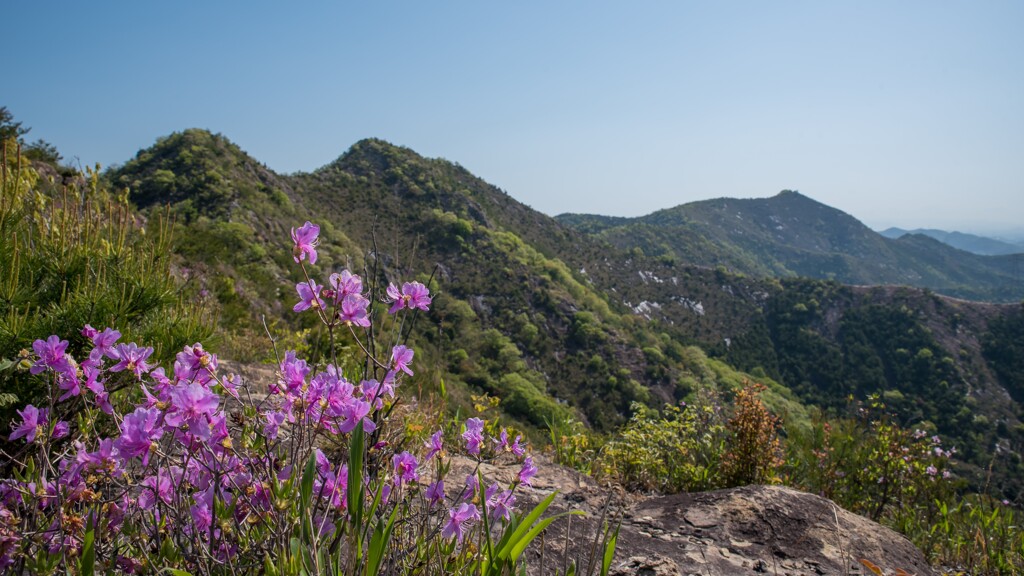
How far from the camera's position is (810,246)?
158 metres

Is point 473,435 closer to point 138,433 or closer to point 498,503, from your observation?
point 498,503

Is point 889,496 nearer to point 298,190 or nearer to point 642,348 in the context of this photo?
point 642,348

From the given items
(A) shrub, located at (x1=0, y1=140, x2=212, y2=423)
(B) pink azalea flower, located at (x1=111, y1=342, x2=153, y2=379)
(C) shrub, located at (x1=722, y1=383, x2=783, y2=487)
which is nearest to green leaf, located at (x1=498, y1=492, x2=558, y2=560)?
(B) pink azalea flower, located at (x1=111, y1=342, x2=153, y2=379)

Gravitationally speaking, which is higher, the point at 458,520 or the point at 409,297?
the point at 409,297

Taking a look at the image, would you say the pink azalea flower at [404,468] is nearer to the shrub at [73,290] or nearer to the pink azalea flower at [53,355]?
the pink azalea flower at [53,355]

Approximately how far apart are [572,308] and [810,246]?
148m

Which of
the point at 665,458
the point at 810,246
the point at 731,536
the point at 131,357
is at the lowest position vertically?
the point at 665,458

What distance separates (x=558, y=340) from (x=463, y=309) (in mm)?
8037

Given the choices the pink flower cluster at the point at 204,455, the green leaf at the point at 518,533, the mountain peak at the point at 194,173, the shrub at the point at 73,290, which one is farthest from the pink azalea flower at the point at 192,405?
the mountain peak at the point at 194,173

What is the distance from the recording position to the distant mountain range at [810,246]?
120225 millimetres

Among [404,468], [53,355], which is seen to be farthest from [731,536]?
[53,355]

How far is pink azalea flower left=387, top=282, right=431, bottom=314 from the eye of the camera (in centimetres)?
137

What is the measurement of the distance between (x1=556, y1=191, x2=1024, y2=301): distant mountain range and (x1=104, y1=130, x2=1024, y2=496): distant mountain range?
50.2 metres

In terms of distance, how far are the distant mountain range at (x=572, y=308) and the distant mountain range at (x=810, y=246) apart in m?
50.2
